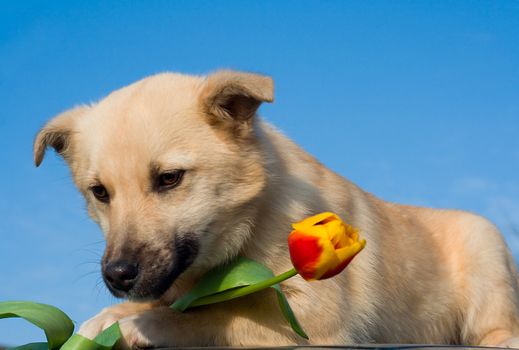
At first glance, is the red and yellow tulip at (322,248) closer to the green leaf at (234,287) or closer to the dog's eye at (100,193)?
the green leaf at (234,287)

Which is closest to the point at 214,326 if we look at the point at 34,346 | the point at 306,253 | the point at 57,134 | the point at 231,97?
the point at 34,346

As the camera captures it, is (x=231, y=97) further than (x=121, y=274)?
Yes

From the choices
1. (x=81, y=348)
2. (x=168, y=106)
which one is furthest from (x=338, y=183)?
(x=81, y=348)

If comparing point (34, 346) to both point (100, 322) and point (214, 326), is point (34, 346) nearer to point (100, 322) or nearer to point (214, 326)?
point (100, 322)

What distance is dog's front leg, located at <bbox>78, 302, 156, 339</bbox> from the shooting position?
14.4ft

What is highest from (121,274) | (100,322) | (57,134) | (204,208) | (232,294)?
(57,134)

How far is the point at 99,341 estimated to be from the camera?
416cm

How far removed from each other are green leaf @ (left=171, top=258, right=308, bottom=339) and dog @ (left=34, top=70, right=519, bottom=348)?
105 millimetres

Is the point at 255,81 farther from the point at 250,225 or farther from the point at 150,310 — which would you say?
the point at 150,310

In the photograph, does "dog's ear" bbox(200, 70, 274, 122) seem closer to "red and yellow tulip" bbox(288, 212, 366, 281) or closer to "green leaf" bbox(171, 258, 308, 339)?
"green leaf" bbox(171, 258, 308, 339)

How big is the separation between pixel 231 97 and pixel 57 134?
1377mm

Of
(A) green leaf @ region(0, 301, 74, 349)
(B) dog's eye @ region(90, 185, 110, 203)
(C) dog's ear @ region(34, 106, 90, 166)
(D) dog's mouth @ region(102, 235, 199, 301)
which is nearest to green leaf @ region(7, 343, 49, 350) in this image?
(A) green leaf @ region(0, 301, 74, 349)

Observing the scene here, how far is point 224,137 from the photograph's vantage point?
15.4 ft

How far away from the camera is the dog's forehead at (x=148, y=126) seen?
14.5 feet
